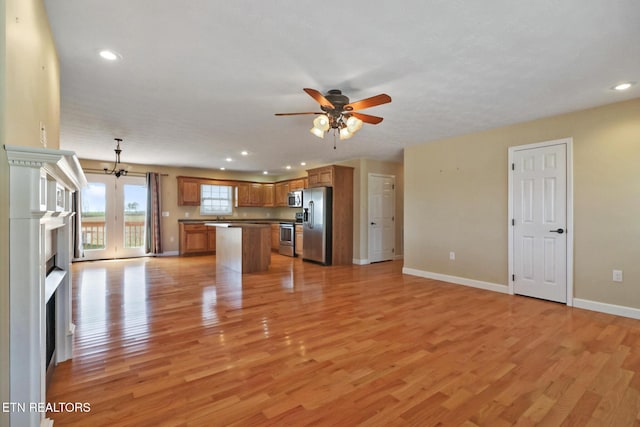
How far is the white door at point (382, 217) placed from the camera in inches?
274

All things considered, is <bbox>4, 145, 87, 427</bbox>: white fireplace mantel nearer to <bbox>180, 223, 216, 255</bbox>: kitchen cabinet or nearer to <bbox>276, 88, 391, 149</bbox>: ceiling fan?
<bbox>276, 88, 391, 149</bbox>: ceiling fan

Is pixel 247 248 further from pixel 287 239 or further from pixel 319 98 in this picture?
pixel 319 98

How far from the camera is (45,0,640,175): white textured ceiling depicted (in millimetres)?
1943

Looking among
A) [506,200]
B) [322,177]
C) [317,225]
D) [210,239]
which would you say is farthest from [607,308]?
[210,239]

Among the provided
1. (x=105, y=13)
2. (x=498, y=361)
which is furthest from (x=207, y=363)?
(x=105, y=13)

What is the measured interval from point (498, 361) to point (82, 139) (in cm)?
658

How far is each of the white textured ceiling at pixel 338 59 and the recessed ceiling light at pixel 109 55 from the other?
7 centimetres

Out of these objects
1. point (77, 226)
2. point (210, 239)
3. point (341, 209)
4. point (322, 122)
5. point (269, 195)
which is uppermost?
point (322, 122)

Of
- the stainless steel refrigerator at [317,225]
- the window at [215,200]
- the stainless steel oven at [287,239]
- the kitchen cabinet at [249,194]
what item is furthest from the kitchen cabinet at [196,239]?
the stainless steel refrigerator at [317,225]

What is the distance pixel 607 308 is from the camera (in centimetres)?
354

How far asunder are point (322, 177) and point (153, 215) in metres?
4.56

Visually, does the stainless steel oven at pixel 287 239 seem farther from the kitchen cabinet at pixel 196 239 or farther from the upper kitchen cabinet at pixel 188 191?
the upper kitchen cabinet at pixel 188 191

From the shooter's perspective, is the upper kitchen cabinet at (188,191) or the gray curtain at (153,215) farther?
the upper kitchen cabinet at (188,191)

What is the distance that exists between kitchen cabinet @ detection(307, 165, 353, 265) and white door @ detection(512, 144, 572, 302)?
336cm
